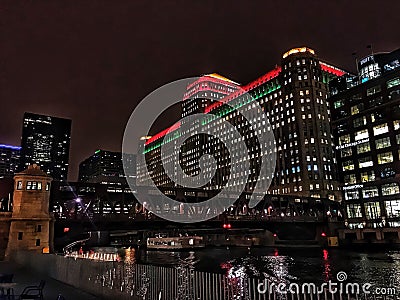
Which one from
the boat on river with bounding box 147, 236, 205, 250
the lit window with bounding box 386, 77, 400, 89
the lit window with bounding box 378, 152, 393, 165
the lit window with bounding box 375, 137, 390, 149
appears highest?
the lit window with bounding box 386, 77, 400, 89

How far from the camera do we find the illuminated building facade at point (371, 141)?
93.0 m

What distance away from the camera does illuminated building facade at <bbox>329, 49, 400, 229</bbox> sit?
305 feet

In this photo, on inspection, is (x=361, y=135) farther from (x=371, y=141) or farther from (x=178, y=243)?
(x=178, y=243)

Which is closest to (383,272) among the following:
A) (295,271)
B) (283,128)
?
(295,271)

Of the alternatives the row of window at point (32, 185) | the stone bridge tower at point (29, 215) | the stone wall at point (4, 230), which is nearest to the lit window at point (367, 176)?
the stone bridge tower at point (29, 215)

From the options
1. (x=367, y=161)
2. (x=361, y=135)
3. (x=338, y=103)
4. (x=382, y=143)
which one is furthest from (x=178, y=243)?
(x=338, y=103)

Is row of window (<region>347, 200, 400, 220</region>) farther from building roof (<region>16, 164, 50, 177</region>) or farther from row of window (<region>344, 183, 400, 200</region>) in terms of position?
building roof (<region>16, 164, 50, 177</region>)

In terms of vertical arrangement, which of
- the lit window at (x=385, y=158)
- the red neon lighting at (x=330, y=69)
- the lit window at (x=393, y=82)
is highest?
the red neon lighting at (x=330, y=69)

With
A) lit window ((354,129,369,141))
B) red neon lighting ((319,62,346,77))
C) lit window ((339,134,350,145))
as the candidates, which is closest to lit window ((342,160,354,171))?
lit window ((339,134,350,145))

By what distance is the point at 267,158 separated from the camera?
16725 centimetres

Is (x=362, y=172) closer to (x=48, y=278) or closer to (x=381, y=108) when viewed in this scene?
(x=381, y=108)

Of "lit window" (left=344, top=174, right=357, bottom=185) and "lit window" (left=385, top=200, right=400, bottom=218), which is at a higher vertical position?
"lit window" (left=344, top=174, right=357, bottom=185)

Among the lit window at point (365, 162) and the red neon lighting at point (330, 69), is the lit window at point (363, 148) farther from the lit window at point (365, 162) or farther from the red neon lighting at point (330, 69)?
the red neon lighting at point (330, 69)

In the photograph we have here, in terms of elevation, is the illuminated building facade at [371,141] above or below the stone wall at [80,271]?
above
